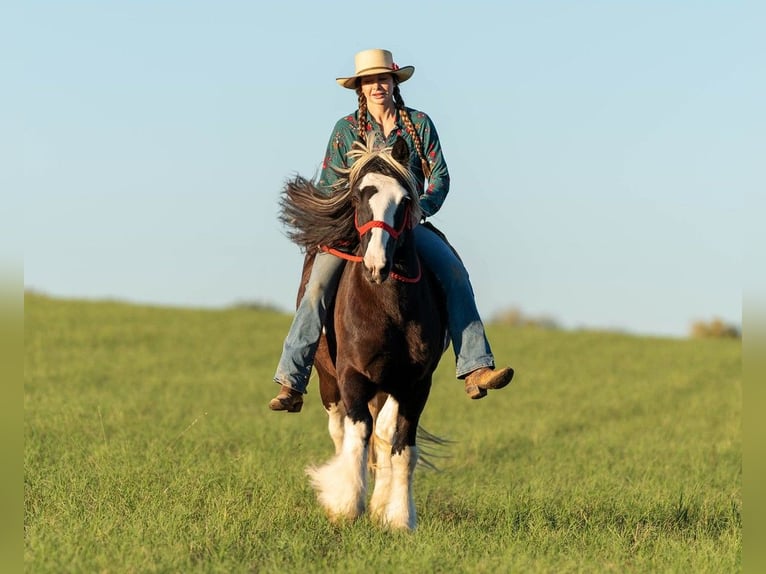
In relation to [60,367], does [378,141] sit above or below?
above

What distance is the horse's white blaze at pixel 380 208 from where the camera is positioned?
22.3 ft

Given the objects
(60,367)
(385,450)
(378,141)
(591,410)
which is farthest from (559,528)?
(60,367)

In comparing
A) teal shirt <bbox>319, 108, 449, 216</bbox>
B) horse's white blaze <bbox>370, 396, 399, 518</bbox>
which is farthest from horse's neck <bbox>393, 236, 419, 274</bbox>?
horse's white blaze <bbox>370, 396, 399, 518</bbox>

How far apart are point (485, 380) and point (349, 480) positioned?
1.21 meters

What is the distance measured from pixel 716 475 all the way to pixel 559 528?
5884 mm

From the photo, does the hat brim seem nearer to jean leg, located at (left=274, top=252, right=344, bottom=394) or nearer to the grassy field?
jean leg, located at (left=274, top=252, right=344, bottom=394)

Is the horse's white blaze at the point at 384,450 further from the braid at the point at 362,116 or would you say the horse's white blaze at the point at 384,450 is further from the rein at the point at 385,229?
the braid at the point at 362,116

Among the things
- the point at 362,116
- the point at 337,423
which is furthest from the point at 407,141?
the point at 337,423

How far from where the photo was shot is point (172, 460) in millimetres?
10438

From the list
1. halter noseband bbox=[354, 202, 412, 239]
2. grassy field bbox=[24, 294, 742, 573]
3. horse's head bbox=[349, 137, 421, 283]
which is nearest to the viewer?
grassy field bbox=[24, 294, 742, 573]

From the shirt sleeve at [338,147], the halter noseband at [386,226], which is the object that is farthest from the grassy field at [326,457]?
the shirt sleeve at [338,147]

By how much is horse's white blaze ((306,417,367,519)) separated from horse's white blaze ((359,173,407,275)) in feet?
4.99

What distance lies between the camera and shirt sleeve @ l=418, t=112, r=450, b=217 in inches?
312
